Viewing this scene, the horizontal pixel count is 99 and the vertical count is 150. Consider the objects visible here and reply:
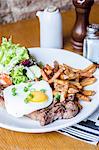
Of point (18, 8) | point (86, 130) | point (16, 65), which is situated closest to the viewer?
point (86, 130)

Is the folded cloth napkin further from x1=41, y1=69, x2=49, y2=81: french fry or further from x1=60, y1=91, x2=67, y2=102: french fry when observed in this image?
x1=41, y1=69, x2=49, y2=81: french fry

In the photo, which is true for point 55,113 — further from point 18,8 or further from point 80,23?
point 18,8

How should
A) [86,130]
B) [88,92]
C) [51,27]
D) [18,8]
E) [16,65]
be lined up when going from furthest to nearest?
[18,8] < [51,27] < [16,65] < [88,92] < [86,130]

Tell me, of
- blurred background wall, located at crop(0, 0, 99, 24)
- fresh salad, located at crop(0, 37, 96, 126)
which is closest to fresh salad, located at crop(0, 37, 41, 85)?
fresh salad, located at crop(0, 37, 96, 126)

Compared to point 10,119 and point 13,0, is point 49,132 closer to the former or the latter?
point 10,119

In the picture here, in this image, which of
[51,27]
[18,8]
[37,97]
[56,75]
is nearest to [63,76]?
[56,75]

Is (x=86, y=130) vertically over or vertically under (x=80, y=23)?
under
